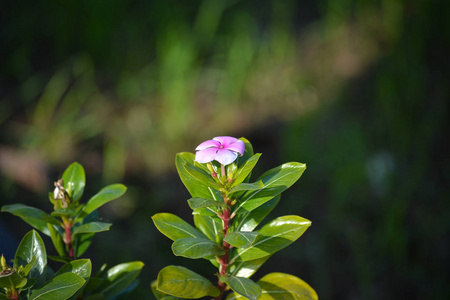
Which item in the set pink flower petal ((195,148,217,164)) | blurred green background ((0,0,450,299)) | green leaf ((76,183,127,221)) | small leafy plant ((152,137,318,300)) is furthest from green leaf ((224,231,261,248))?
blurred green background ((0,0,450,299))

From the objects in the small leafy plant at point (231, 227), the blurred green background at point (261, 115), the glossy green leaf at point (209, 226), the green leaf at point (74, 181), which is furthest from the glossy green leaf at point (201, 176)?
the blurred green background at point (261, 115)

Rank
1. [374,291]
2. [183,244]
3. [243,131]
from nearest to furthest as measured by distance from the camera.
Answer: [183,244]
[374,291]
[243,131]

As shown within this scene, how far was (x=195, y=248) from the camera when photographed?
0.65 meters

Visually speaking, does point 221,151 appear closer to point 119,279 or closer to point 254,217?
point 254,217

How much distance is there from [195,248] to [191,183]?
0.32ft

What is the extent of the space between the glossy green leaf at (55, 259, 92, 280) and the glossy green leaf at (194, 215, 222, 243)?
0.18m

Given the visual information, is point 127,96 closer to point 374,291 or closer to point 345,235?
point 345,235

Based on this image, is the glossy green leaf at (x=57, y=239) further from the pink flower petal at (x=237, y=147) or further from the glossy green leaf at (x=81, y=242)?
the pink flower petal at (x=237, y=147)

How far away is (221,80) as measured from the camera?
10.0ft

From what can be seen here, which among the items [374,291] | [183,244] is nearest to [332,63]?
[374,291]

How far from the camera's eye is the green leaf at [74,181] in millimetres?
777

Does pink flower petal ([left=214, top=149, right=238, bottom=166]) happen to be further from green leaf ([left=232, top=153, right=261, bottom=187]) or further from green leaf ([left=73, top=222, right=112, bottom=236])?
green leaf ([left=73, top=222, right=112, bottom=236])

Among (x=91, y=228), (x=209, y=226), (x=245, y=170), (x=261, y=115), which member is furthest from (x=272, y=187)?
(x=261, y=115)

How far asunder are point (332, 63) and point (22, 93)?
1.97 metres
